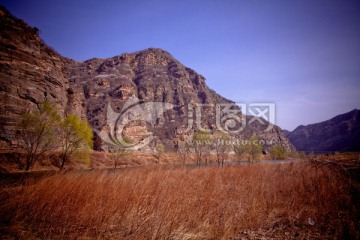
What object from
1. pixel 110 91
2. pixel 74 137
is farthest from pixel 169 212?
pixel 110 91

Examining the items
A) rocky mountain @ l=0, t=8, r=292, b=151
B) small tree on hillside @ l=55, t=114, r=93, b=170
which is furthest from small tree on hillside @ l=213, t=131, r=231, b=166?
rocky mountain @ l=0, t=8, r=292, b=151

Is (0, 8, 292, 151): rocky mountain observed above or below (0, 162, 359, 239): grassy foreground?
above

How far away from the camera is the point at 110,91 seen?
10469 centimetres

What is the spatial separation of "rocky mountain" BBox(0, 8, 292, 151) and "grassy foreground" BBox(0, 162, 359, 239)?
36818 millimetres

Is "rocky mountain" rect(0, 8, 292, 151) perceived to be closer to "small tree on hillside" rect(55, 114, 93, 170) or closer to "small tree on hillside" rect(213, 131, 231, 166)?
"small tree on hillside" rect(55, 114, 93, 170)

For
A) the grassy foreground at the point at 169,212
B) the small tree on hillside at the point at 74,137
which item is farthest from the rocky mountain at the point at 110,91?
the grassy foreground at the point at 169,212

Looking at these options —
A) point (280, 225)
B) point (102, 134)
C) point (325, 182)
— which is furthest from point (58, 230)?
point (102, 134)

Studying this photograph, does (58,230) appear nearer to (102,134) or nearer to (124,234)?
(124,234)

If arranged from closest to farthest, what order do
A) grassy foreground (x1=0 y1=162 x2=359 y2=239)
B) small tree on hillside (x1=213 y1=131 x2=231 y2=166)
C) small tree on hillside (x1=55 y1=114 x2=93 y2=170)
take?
grassy foreground (x1=0 y1=162 x2=359 y2=239) < small tree on hillside (x1=55 y1=114 x2=93 y2=170) < small tree on hillside (x1=213 y1=131 x2=231 y2=166)

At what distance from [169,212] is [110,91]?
11217cm

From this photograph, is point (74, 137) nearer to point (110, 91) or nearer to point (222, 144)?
point (222, 144)

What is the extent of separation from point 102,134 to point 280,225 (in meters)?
78.3

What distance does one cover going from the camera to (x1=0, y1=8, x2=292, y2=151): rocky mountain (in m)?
35.4

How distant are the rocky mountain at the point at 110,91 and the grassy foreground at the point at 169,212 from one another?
36818 millimetres
